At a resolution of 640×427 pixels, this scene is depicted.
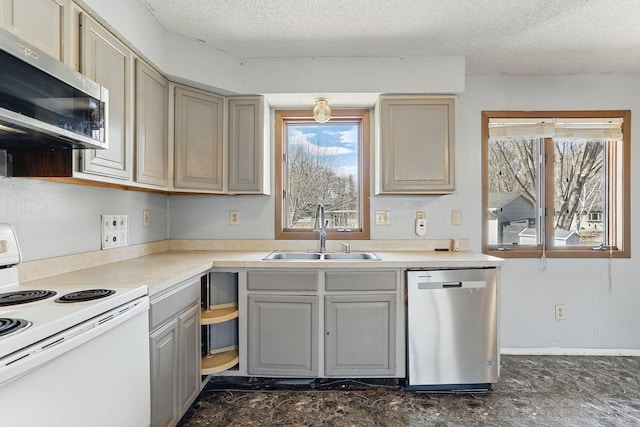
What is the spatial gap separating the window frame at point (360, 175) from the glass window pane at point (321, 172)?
2.6 inches

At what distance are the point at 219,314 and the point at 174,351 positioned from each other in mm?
481

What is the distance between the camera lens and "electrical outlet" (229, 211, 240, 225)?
108 inches

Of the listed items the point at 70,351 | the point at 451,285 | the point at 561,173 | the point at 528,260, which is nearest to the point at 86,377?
the point at 70,351

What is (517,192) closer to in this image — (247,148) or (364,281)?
(364,281)

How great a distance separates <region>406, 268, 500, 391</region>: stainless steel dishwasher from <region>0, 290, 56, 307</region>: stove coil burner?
178cm

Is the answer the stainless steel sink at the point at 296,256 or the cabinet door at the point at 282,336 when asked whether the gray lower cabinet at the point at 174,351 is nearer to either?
the cabinet door at the point at 282,336

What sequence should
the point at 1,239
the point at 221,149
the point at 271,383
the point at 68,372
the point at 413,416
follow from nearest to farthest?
the point at 68,372
the point at 1,239
the point at 413,416
the point at 271,383
the point at 221,149

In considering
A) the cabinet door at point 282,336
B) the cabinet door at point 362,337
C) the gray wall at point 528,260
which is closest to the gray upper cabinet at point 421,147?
the gray wall at point 528,260

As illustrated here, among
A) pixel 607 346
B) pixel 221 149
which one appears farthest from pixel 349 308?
pixel 607 346

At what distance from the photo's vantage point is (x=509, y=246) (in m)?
2.80

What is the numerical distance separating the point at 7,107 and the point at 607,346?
153 inches

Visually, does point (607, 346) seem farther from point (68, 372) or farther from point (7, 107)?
point (7, 107)

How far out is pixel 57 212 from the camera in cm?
162

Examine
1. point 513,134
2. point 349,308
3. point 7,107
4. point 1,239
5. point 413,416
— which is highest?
point 513,134
